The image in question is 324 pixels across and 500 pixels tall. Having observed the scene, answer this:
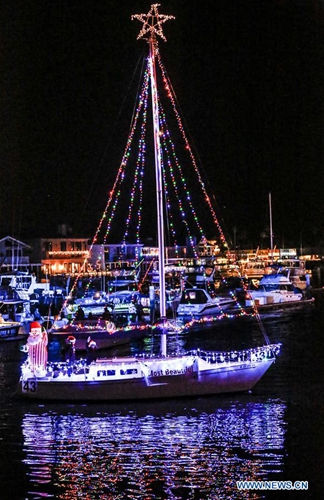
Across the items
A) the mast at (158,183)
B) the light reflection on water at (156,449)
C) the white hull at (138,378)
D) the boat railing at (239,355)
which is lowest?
the light reflection on water at (156,449)

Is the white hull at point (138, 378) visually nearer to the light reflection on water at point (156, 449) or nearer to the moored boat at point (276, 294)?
the light reflection on water at point (156, 449)

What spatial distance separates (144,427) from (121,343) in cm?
1690

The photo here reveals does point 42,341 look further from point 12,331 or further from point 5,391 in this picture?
point 12,331

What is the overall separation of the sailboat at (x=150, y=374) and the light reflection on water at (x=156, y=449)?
1.73 feet

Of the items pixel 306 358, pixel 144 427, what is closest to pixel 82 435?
pixel 144 427

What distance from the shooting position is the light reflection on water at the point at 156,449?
56.2ft

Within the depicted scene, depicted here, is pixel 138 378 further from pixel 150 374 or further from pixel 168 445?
pixel 168 445

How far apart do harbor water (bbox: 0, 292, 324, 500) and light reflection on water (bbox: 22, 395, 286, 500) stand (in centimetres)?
3

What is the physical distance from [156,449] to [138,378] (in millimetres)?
4438

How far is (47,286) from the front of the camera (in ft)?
212

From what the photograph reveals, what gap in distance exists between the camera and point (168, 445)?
20375 millimetres

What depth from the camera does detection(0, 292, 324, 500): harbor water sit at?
1711 centimetres

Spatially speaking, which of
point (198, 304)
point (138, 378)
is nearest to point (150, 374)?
point (138, 378)

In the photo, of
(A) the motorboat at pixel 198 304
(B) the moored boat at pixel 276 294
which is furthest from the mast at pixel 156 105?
(B) the moored boat at pixel 276 294
